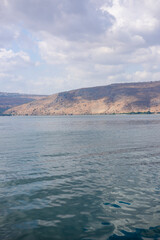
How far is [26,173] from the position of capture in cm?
1838

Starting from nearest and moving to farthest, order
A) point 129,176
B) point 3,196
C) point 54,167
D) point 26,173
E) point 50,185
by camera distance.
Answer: point 3,196 < point 50,185 < point 129,176 < point 26,173 < point 54,167

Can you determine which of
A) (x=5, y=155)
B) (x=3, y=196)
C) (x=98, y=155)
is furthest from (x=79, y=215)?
(x=5, y=155)

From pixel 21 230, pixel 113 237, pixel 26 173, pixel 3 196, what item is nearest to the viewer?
pixel 113 237

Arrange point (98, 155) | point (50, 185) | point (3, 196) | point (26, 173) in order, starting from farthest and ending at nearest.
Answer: point (98, 155), point (26, 173), point (50, 185), point (3, 196)

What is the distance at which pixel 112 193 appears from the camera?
44.7 ft

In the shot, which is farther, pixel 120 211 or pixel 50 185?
pixel 50 185

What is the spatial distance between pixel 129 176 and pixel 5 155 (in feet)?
51.6

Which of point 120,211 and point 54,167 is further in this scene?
point 54,167

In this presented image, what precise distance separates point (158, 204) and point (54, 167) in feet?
34.3

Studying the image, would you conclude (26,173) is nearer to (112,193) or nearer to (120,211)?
(112,193)

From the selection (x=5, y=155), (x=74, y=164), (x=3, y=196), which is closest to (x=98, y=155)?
(x=74, y=164)

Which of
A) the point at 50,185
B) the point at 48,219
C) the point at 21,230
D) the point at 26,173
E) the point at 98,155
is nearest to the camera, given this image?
the point at 21,230

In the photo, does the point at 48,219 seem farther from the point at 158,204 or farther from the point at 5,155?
the point at 5,155

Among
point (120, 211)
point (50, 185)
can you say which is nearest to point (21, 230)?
point (120, 211)
